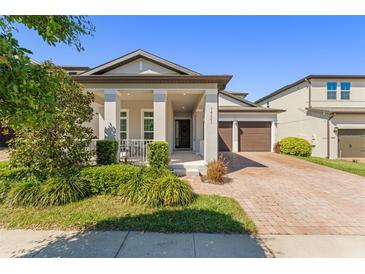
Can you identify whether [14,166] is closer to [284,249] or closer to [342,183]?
[284,249]

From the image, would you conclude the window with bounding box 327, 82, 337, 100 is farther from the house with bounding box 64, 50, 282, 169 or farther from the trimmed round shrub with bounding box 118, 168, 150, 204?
the trimmed round shrub with bounding box 118, 168, 150, 204

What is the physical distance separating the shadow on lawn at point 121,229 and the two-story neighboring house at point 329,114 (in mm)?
17297

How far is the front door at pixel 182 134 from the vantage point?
56.1 ft

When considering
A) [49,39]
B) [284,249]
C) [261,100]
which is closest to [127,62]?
[49,39]

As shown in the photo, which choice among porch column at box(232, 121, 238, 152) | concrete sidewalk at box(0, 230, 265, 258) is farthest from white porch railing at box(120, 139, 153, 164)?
porch column at box(232, 121, 238, 152)

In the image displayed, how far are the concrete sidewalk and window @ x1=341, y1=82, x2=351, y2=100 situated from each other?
21.5 metres

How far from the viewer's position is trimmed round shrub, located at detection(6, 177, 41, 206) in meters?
5.20

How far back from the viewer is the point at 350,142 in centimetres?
1748

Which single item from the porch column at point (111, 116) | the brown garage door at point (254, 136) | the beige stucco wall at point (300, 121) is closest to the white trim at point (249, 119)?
the brown garage door at point (254, 136)

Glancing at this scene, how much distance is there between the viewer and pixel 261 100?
28281mm

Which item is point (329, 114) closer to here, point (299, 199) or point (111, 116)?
point (299, 199)

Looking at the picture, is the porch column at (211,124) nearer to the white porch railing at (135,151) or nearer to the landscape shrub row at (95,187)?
the white porch railing at (135,151)

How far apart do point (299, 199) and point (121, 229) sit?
16.9 ft

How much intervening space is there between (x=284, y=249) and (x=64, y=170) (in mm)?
6260
